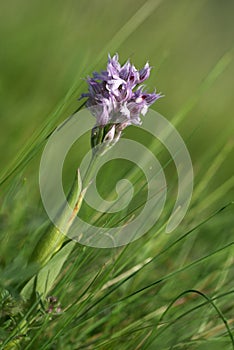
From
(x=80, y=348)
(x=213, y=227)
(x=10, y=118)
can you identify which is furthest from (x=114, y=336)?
(x=10, y=118)

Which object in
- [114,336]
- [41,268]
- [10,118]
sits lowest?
[114,336]

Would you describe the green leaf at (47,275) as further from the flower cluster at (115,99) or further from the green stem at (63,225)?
the flower cluster at (115,99)

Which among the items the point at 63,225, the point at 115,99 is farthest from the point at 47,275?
the point at 115,99

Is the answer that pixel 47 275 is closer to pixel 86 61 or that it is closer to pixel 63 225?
pixel 63 225

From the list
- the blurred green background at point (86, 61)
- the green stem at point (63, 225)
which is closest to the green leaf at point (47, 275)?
the green stem at point (63, 225)

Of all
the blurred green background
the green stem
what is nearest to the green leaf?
the green stem

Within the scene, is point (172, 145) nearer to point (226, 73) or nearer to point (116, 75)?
point (116, 75)
